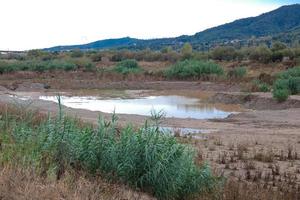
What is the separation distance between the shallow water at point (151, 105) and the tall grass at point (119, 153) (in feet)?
85.5

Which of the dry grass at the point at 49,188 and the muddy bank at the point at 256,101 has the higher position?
the dry grass at the point at 49,188

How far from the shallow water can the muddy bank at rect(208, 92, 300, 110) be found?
223 centimetres

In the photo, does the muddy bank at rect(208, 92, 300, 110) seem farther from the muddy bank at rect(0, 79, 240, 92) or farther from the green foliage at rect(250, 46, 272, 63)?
the green foliage at rect(250, 46, 272, 63)

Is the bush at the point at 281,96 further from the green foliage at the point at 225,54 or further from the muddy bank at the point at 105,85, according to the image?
the green foliage at the point at 225,54

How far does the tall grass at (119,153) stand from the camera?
9250mm

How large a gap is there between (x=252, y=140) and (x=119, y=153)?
15.0 meters

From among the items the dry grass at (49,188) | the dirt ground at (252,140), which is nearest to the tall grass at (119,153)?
the dry grass at (49,188)

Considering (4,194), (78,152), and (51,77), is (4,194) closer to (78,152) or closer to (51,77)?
(78,152)

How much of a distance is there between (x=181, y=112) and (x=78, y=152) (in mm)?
31570

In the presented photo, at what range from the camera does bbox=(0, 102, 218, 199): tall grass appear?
9.25m

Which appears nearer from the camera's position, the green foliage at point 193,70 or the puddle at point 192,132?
the puddle at point 192,132

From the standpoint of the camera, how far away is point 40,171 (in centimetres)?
795

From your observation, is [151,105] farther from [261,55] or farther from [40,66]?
[261,55]

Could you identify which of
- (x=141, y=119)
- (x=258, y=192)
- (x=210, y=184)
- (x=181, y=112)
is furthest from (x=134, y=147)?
(x=181, y=112)
